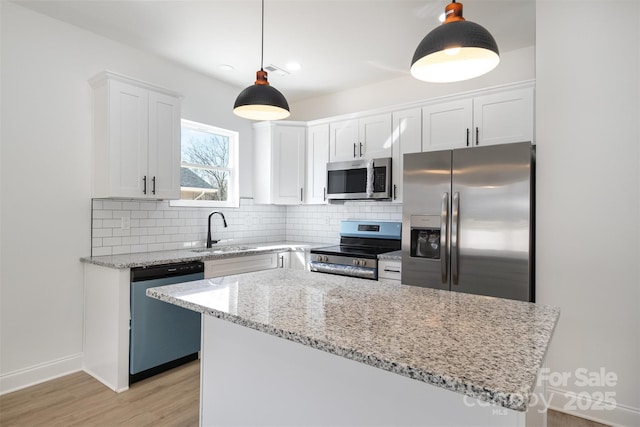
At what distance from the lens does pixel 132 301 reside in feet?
8.62

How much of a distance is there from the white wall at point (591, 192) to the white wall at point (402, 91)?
86cm

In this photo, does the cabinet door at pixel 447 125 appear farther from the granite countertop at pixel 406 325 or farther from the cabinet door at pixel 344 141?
the granite countertop at pixel 406 325

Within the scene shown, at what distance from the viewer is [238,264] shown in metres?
3.46

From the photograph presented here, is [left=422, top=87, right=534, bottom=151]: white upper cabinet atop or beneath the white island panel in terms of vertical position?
atop

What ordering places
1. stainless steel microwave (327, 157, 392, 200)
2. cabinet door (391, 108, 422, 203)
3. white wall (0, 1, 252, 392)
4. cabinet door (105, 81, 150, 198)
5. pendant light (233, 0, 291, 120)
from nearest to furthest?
pendant light (233, 0, 291, 120)
white wall (0, 1, 252, 392)
cabinet door (105, 81, 150, 198)
cabinet door (391, 108, 422, 203)
stainless steel microwave (327, 157, 392, 200)

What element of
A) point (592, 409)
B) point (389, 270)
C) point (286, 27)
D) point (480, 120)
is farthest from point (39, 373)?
point (480, 120)

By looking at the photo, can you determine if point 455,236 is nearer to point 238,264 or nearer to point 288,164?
point 238,264

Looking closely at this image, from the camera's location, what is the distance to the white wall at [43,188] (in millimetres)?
2559

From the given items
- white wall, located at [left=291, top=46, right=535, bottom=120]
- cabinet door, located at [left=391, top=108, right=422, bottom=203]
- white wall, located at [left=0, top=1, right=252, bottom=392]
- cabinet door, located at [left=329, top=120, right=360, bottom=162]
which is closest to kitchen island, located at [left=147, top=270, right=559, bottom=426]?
white wall, located at [left=0, top=1, right=252, bottom=392]

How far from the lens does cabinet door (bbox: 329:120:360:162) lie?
392cm

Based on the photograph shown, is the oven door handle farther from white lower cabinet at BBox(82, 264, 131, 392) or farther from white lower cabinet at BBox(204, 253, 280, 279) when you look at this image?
white lower cabinet at BBox(82, 264, 131, 392)

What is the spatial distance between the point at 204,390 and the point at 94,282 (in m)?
1.68

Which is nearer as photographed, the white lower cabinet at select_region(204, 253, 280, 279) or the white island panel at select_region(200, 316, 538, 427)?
the white island panel at select_region(200, 316, 538, 427)

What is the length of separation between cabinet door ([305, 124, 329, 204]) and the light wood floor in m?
2.27
